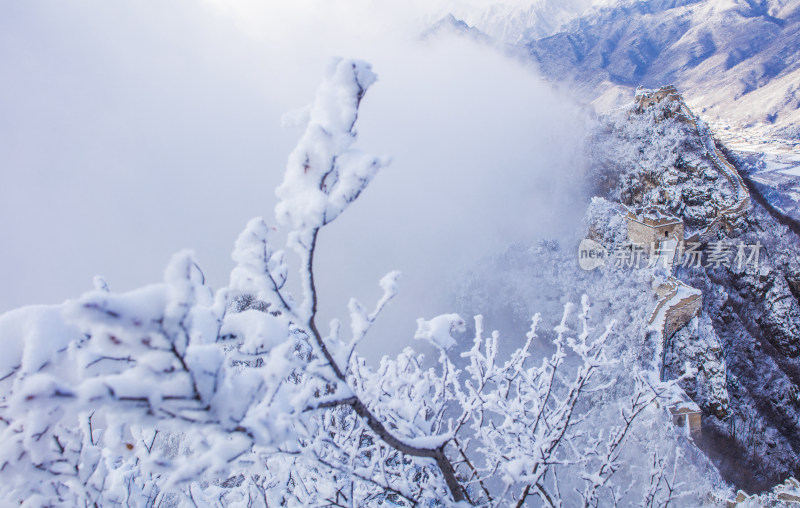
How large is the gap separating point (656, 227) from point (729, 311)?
430 centimetres

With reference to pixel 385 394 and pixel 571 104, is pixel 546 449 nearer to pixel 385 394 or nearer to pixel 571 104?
pixel 385 394

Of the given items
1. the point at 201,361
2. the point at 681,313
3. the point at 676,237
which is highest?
the point at 201,361

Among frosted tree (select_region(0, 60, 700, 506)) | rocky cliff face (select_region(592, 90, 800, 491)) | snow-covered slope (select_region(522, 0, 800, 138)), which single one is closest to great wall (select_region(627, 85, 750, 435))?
rocky cliff face (select_region(592, 90, 800, 491))

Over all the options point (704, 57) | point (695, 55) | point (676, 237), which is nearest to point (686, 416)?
point (676, 237)

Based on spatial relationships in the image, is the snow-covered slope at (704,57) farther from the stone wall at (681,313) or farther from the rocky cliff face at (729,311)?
the stone wall at (681,313)

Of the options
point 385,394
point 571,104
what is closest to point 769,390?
point 385,394

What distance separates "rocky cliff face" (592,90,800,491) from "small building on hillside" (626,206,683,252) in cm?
166

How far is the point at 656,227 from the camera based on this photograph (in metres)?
12.2

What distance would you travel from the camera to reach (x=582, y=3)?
9444 centimetres

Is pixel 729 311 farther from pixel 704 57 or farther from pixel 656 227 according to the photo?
pixel 704 57

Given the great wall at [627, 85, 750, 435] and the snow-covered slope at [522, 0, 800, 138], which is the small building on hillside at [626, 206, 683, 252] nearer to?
the great wall at [627, 85, 750, 435]

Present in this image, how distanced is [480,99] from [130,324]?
36413 millimetres

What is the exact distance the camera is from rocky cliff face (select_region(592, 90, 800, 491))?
31.6 feet

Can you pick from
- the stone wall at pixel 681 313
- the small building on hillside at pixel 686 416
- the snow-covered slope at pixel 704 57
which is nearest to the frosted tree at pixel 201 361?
the small building on hillside at pixel 686 416
